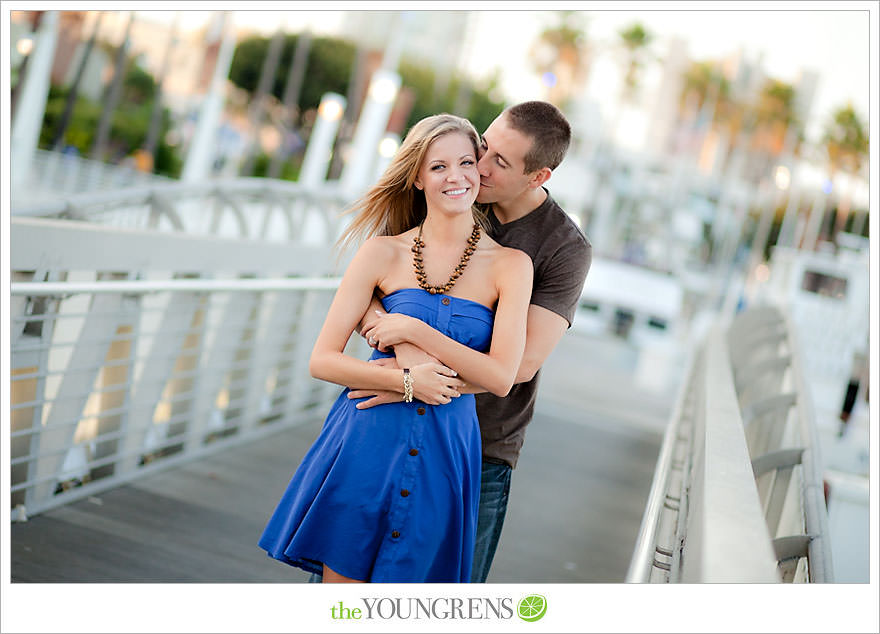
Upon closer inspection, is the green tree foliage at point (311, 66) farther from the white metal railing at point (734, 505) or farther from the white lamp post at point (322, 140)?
the white metal railing at point (734, 505)

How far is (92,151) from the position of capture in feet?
119

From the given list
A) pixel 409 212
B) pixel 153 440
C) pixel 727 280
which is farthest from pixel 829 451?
pixel 727 280

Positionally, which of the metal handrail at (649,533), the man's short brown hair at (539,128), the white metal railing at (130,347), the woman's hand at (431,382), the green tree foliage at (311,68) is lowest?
the white metal railing at (130,347)

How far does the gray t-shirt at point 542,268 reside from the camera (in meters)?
2.95

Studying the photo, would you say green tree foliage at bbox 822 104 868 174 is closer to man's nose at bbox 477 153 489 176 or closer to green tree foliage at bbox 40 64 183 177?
green tree foliage at bbox 40 64 183 177

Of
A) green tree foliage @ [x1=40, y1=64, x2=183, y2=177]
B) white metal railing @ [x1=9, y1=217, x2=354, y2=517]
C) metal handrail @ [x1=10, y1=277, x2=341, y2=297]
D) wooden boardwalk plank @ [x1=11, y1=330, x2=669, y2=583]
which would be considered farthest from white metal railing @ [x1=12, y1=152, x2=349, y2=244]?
green tree foliage @ [x1=40, y1=64, x2=183, y2=177]

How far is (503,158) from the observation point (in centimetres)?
281

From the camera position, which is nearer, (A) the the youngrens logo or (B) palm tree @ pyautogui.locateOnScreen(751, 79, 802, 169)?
(A) the the youngrens logo

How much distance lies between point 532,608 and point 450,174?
107 cm

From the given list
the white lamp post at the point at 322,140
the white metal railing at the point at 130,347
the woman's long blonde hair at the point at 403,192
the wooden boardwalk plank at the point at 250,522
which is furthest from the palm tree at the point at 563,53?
the woman's long blonde hair at the point at 403,192

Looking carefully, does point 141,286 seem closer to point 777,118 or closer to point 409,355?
point 409,355

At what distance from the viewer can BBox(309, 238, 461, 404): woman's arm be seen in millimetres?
2582

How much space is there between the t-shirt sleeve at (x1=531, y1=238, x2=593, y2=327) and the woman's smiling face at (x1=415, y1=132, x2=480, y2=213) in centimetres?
38

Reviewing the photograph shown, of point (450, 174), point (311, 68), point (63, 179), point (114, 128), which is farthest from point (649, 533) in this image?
point (311, 68)
